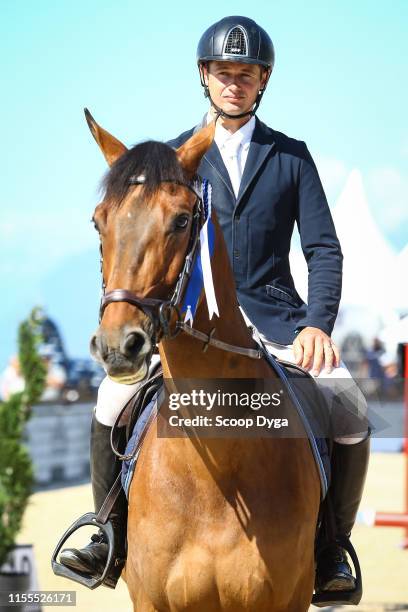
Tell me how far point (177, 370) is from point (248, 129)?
1501mm

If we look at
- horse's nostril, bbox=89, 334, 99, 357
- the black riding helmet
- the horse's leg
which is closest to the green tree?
the black riding helmet

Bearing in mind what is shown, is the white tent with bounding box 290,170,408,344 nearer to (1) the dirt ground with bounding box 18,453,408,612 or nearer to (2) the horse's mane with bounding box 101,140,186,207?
(1) the dirt ground with bounding box 18,453,408,612

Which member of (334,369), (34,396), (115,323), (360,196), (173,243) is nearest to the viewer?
(115,323)

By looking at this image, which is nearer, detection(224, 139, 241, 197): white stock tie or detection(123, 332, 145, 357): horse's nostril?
detection(123, 332, 145, 357): horse's nostril

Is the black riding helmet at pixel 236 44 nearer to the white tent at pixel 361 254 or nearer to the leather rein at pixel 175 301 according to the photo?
the leather rein at pixel 175 301

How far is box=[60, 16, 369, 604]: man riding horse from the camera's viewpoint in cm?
483

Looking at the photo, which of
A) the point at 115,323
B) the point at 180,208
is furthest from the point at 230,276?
the point at 115,323

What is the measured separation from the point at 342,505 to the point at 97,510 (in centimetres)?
119

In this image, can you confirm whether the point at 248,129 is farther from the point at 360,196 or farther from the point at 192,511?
the point at 360,196

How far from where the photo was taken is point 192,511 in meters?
4.07

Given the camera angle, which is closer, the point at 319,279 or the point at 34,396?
the point at 319,279

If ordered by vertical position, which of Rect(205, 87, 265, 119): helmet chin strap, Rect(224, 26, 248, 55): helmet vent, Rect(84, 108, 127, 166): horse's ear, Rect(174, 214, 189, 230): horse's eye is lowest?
Rect(174, 214, 189, 230): horse's eye

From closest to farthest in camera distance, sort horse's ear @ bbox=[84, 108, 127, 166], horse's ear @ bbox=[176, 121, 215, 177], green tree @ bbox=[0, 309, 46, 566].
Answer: horse's ear @ bbox=[176, 121, 215, 177], horse's ear @ bbox=[84, 108, 127, 166], green tree @ bbox=[0, 309, 46, 566]

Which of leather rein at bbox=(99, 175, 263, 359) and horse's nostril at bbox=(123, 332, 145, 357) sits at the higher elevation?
leather rein at bbox=(99, 175, 263, 359)
